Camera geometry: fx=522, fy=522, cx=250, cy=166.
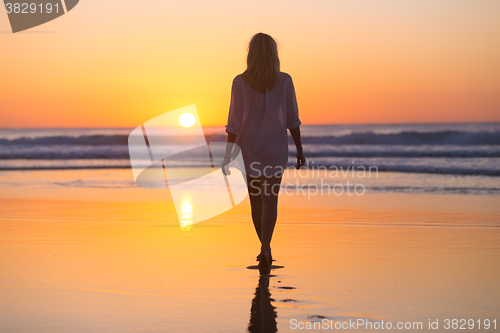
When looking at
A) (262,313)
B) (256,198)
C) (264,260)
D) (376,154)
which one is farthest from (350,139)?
(262,313)

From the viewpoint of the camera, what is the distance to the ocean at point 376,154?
37.5ft

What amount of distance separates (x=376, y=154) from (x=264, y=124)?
64.1ft

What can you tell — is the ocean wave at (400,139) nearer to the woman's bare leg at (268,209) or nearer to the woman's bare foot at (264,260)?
the woman's bare leg at (268,209)

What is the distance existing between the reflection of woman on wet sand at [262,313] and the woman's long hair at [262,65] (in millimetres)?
1374

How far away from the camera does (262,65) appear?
3.65 m

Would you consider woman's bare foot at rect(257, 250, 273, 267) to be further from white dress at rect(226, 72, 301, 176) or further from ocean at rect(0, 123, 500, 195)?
ocean at rect(0, 123, 500, 195)

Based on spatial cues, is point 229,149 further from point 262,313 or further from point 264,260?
point 262,313

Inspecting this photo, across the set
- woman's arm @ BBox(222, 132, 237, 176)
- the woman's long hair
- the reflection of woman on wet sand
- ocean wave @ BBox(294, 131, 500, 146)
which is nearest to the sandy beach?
the reflection of woman on wet sand

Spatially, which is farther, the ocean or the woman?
the ocean

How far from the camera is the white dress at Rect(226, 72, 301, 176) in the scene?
3.69 m

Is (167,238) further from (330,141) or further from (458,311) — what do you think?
(330,141)

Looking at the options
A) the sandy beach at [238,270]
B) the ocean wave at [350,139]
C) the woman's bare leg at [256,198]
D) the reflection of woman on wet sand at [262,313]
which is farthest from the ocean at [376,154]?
the reflection of woman on wet sand at [262,313]

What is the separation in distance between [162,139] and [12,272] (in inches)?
1265

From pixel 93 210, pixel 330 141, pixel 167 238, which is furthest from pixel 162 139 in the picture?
pixel 167 238
